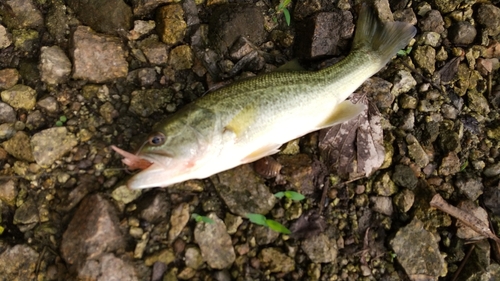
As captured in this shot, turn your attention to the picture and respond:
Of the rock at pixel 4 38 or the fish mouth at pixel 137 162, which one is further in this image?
the rock at pixel 4 38

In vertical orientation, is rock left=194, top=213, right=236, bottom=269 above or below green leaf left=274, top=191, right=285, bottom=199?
below

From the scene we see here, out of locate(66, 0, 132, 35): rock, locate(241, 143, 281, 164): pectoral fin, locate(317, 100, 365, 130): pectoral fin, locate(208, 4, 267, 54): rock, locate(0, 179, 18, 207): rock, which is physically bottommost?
locate(0, 179, 18, 207): rock

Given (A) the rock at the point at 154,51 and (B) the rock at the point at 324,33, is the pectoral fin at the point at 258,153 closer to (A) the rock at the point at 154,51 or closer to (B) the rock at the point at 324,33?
(B) the rock at the point at 324,33

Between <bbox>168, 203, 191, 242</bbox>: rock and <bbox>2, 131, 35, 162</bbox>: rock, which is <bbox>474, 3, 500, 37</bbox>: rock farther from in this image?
<bbox>2, 131, 35, 162</bbox>: rock

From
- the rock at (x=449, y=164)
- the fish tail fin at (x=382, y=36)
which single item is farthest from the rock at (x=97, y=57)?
the rock at (x=449, y=164)

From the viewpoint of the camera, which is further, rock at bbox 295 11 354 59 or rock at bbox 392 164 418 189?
rock at bbox 295 11 354 59

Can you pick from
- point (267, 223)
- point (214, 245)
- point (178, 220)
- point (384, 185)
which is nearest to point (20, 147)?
point (178, 220)

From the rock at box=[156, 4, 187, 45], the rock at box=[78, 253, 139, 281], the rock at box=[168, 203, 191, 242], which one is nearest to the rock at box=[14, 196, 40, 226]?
the rock at box=[78, 253, 139, 281]
